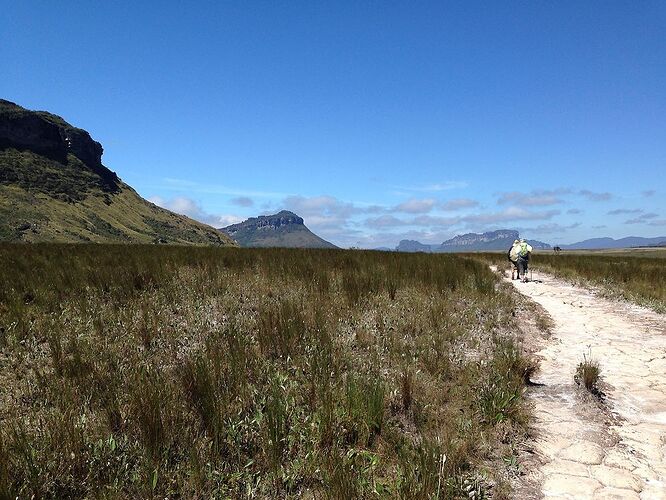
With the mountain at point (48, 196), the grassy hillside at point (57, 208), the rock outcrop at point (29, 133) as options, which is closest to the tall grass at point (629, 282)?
the grassy hillside at point (57, 208)

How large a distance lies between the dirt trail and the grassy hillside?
472ft

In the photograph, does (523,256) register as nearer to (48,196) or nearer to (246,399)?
(246,399)

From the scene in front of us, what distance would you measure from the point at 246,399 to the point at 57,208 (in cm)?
18562

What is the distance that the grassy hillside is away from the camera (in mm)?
→ 127250

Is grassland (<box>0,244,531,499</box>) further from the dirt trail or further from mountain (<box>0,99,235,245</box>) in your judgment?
mountain (<box>0,99,235,245</box>)

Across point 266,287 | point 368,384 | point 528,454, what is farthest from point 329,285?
point 528,454

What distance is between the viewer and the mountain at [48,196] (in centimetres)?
13100

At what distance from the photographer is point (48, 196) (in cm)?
15600

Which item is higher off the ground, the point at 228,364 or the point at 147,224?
the point at 147,224

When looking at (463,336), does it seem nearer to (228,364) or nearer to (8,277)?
(228,364)

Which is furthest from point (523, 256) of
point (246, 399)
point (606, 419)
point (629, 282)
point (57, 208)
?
point (57, 208)

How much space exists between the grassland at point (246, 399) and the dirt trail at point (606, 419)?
1.25 ft

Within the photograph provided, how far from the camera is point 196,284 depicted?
877cm

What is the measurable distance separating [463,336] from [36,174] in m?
215
